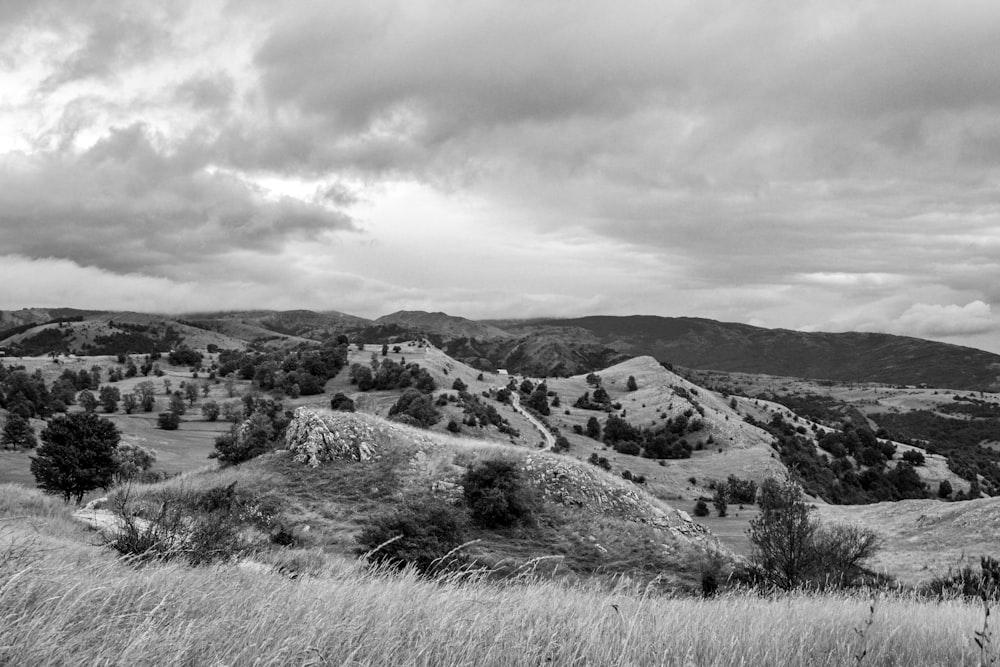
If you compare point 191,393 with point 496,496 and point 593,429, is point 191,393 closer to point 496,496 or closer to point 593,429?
point 593,429

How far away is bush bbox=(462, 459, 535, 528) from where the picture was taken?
90.2ft

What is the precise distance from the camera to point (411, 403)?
8931cm

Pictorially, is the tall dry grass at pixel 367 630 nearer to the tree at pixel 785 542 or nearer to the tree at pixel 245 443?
the tree at pixel 785 542

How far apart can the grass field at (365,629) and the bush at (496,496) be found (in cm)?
2269

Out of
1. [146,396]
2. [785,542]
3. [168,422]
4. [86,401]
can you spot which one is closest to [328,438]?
[785,542]

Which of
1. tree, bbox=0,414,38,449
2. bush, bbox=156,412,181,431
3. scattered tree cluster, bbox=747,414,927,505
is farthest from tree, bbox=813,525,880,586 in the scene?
bush, bbox=156,412,181,431

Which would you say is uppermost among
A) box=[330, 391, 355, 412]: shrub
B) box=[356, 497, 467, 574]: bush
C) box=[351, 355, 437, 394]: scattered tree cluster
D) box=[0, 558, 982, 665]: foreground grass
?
box=[0, 558, 982, 665]: foreground grass

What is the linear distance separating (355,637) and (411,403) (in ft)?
285

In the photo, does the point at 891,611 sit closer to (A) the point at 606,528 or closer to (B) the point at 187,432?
(A) the point at 606,528

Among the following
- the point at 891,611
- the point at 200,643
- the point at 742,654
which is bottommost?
the point at 891,611

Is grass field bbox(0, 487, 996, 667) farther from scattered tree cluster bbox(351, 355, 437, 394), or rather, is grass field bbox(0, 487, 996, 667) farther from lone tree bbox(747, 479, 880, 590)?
scattered tree cluster bbox(351, 355, 437, 394)

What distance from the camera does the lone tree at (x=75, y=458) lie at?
36.8 meters

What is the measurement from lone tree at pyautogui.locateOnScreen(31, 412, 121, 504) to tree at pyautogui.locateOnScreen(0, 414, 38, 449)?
156 ft

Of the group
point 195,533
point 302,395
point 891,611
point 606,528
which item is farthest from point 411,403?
point 891,611
